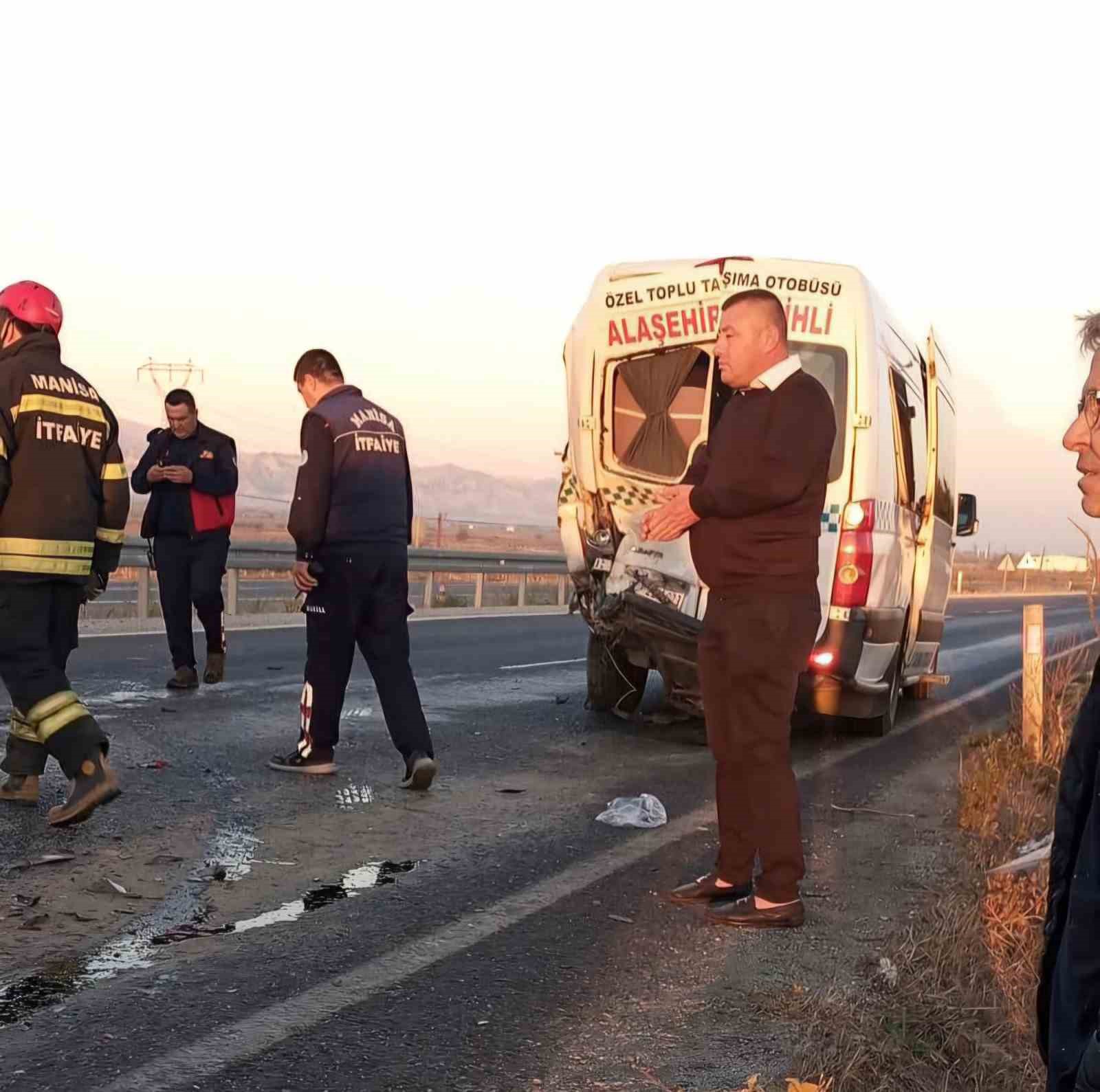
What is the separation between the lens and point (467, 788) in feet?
23.5

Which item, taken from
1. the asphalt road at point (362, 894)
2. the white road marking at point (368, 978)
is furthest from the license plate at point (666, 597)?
the white road marking at point (368, 978)

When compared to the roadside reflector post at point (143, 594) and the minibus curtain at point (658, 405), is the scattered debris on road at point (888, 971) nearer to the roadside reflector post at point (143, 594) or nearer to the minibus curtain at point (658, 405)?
the minibus curtain at point (658, 405)

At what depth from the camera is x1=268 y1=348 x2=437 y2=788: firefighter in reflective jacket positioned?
22.5ft

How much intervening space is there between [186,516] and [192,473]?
0.31 m

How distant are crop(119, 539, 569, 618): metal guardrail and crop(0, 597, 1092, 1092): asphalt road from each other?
262 inches

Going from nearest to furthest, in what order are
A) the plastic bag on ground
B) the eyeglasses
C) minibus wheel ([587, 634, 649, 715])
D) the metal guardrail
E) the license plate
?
1. the eyeglasses
2. the plastic bag on ground
3. the license plate
4. minibus wheel ([587, 634, 649, 715])
5. the metal guardrail

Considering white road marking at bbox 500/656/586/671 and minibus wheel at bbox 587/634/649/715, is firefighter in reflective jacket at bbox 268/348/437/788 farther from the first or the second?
white road marking at bbox 500/656/586/671

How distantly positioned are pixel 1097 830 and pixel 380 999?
258 centimetres

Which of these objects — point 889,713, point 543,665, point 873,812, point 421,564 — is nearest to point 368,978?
point 873,812

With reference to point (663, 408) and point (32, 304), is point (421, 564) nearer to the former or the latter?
point (663, 408)

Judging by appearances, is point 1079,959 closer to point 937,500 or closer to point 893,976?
point 893,976

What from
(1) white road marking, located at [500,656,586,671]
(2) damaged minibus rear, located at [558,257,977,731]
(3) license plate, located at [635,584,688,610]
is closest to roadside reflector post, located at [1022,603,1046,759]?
(2) damaged minibus rear, located at [558,257,977,731]

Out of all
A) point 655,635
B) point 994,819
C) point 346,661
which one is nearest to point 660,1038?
point 994,819

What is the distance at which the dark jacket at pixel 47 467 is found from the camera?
5.63 meters
